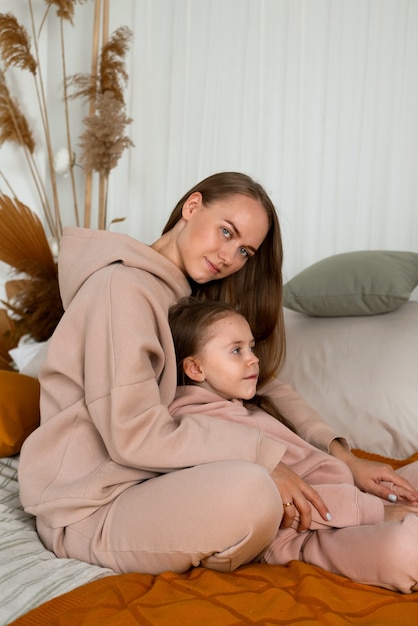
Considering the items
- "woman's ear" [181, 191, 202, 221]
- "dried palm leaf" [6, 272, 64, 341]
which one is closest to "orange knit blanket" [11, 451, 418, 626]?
"woman's ear" [181, 191, 202, 221]

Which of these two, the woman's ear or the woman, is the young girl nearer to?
the woman

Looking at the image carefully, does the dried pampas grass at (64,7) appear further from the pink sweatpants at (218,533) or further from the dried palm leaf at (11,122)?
the pink sweatpants at (218,533)

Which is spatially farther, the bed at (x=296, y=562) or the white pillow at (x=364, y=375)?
the white pillow at (x=364, y=375)

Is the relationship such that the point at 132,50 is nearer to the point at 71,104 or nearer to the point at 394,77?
the point at 71,104

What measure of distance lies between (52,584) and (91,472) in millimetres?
261

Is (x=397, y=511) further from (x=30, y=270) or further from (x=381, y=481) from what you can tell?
(x=30, y=270)

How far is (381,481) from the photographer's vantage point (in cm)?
154

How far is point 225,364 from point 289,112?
1.61m

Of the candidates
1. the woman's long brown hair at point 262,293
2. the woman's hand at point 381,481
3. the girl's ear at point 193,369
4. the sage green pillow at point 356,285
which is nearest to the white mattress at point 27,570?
the girl's ear at point 193,369

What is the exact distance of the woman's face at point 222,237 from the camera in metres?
1.69

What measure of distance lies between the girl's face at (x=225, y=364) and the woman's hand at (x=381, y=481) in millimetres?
262

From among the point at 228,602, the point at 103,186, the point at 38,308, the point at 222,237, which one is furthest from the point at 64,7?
the point at 228,602

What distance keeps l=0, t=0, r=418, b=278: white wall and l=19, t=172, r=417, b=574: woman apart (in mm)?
1133

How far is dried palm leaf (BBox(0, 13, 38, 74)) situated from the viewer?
10.3 ft
